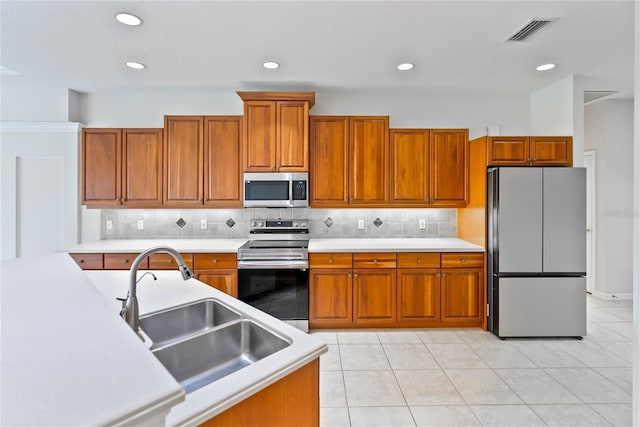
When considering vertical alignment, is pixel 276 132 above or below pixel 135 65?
below

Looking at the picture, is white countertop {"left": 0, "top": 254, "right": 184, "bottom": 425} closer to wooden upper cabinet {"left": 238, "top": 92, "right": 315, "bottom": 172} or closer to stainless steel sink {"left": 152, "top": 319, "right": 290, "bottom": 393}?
stainless steel sink {"left": 152, "top": 319, "right": 290, "bottom": 393}

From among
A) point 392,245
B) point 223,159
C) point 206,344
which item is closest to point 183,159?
point 223,159

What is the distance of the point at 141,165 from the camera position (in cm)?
354

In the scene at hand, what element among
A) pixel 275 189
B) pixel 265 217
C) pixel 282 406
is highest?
pixel 275 189

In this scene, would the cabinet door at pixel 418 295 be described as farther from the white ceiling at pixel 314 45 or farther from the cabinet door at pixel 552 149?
the white ceiling at pixel 314 45

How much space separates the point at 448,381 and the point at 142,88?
13.9 feet

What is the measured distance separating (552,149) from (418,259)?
1.76 metres

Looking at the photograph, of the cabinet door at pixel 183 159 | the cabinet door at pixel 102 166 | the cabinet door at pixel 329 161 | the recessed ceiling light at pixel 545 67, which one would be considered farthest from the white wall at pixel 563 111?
the cabinet door at pixel 102 166

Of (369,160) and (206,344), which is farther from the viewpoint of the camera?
(369,160)

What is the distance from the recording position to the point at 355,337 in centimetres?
324

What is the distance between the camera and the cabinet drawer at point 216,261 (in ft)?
10.7

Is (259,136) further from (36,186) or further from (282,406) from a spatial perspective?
(282,406)

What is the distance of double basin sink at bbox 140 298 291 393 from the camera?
122 cm

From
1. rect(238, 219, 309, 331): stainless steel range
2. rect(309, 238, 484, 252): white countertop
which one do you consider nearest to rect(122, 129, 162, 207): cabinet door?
rect(238, 219, 309, 331): stainless steel range
